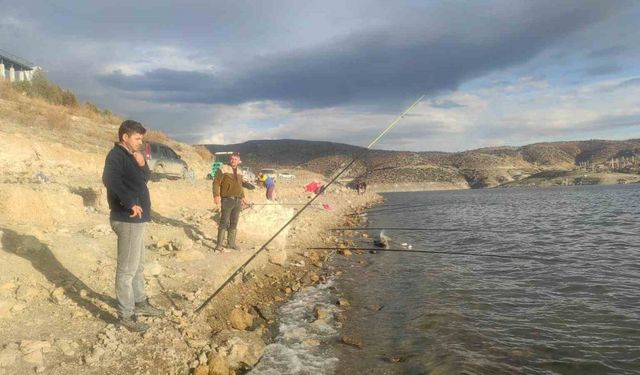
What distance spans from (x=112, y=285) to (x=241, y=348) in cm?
240

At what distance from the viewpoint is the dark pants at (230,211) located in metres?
9.20

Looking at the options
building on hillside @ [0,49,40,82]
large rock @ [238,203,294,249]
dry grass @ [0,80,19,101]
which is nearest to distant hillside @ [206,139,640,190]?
building on hillside @ [0,49,40,82]

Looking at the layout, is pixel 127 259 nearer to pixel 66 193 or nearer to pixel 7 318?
→ pixel 7 318

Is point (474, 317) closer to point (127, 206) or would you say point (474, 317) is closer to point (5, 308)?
point (127, 206)

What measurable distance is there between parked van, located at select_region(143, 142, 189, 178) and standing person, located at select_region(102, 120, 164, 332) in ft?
44.1

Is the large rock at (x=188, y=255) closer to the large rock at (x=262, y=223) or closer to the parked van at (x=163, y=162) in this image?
the large rock at (x=262, y=223)

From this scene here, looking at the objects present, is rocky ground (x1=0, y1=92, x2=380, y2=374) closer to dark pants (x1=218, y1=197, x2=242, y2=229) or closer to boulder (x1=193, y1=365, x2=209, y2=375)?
boulder (x1=193, y1=365, x2=209, y2=375)

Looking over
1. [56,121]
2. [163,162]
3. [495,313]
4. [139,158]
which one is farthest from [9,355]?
[56,121]

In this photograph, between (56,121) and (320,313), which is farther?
(56,121)

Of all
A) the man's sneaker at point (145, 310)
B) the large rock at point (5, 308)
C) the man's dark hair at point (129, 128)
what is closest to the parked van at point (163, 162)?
the large rock at point (5, 308)

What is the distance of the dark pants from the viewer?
362 inches

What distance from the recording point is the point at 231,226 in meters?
9.43

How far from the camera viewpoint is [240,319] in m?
6.31

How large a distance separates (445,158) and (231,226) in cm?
17820
